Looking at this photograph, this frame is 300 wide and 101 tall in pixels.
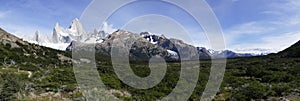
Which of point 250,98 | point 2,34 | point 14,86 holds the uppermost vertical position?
point 2,34

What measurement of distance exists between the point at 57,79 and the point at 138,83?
23.2 meters

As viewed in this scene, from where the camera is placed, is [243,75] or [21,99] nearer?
[21,99]

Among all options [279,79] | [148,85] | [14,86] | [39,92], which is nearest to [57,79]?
[39,92]

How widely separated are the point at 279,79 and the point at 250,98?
112 feet

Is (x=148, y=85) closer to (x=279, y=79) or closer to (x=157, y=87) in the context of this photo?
(x=157, y=87)

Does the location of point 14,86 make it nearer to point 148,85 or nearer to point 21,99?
point 21,99

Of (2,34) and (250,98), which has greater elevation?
(2,34)

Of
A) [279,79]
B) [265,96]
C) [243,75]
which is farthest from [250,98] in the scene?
[243,75]

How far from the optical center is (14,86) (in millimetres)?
40094

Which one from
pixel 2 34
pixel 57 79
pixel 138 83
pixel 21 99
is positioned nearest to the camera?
pixel 21 99

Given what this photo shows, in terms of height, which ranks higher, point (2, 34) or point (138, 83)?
point (2, 34)

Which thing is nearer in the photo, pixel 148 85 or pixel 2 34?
pixel 148 85

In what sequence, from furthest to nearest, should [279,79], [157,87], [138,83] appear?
[279,79]
[157,87]
[138,83]

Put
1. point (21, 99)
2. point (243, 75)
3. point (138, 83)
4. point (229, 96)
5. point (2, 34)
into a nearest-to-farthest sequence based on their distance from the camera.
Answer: point (21, 99), point (229, 96), point (138, 83), point (243, 75), point (2, 34)
